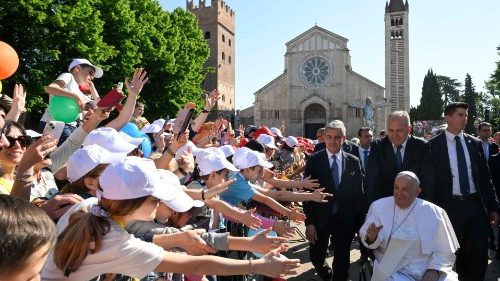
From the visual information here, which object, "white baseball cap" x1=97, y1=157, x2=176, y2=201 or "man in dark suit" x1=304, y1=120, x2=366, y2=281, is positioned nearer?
"white baseball cap" x1=97, y1=157, x2=176, y2=201

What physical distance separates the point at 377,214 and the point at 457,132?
5.86 feet

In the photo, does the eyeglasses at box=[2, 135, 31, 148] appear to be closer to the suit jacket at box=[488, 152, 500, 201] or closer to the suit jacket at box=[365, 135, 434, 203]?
the suit jacket at box=[365, 135, 434, 203]

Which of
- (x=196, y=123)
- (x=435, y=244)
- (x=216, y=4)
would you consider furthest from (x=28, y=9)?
(x=216, y=4)

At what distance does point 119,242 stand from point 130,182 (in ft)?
1.02

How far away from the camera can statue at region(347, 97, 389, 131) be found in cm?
5453

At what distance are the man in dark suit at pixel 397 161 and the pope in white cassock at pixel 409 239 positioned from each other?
36.3 inches

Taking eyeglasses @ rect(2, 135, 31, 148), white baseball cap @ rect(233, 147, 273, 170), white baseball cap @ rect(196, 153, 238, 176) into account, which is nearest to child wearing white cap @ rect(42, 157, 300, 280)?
eyeglasses @ rect(2, 135, 31, 148)

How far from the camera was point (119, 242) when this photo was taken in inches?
90.7

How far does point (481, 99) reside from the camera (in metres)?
68.4

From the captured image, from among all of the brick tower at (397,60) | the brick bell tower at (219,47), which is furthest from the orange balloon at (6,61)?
the brick bell tower at (219,47)

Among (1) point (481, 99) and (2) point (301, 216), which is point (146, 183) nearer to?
(2) point (301, 216)

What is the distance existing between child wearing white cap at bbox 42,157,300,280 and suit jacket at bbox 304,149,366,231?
3.57 metres

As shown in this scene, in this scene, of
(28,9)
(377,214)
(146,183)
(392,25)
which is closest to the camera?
(146,183)

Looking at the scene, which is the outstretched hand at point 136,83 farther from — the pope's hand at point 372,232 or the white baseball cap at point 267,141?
the white baseball cap at point 267,141
